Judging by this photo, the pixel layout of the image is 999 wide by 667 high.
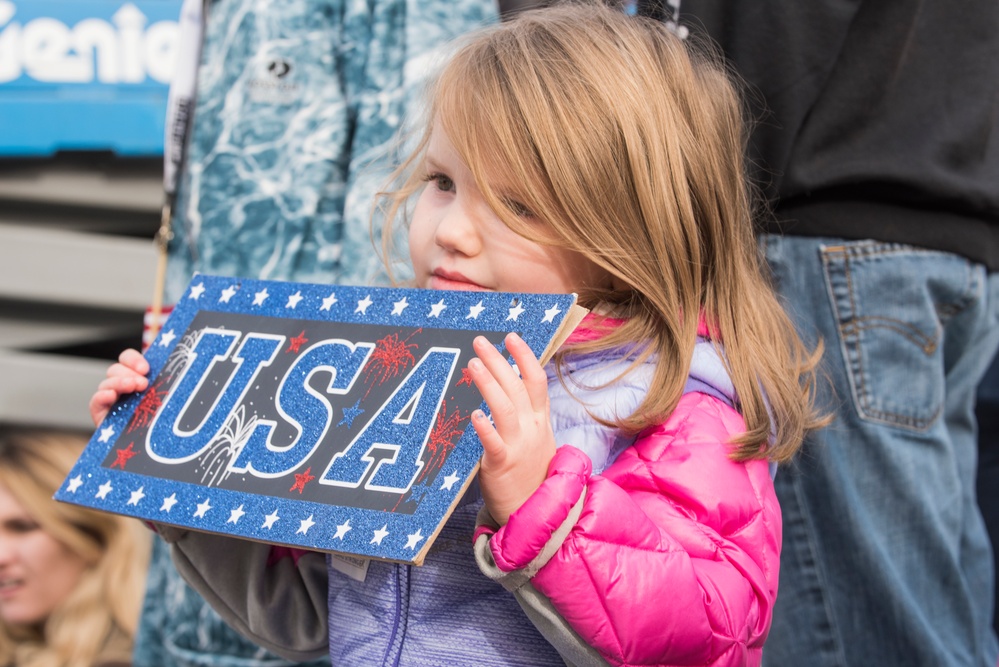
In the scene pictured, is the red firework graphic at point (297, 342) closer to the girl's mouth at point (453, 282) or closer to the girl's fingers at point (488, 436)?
the girl's mouth at point (453, 282)

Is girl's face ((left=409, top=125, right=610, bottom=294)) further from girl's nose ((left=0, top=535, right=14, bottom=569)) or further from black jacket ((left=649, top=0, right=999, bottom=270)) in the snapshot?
girl's nose ((left=0, top=535, right=14, bottom=569))

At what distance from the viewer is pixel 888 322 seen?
1.54 meters

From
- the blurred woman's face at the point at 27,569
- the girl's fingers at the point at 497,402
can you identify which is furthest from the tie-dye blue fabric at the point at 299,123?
the blurred woman's face at the point at 27,569

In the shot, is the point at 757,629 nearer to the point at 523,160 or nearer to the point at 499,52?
the point at 523,160

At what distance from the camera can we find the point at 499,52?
125 centimetres

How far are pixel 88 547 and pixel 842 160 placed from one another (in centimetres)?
190

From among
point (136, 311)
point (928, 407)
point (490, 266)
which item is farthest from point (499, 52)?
point (136, 311)

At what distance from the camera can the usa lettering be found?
106 cm

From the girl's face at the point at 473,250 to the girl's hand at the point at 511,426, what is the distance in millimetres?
Result: 185

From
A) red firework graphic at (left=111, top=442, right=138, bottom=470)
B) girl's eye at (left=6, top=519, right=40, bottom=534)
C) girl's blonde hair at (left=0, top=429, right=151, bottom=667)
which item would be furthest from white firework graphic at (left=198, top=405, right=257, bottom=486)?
girl's eye at (left=6, top=519, right=40, bottom=534)

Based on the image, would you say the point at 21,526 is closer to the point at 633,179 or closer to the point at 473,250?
the point at 473,250

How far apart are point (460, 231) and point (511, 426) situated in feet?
0.94

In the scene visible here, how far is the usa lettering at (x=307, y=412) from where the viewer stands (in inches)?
41.8

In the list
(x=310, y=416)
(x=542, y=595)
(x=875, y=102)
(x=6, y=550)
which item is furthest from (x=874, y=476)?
(x=6, y=550)
